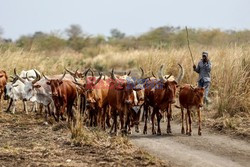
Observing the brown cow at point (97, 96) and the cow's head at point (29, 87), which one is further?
the cow's head at point (29, 87)

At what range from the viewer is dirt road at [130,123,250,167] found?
439 inches

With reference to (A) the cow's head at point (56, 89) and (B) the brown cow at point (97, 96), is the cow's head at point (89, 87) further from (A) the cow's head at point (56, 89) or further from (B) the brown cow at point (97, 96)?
(A) the cow's head at point (56, 89)

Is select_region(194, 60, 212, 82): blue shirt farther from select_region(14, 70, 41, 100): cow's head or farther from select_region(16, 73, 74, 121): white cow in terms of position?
select_region(14, 70, 41, 100): cow's head

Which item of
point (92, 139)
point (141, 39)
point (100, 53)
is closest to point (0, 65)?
point (92, 139)

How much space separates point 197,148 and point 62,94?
4579 millimetres

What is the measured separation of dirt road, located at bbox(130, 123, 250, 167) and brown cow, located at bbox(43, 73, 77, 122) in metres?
2.31

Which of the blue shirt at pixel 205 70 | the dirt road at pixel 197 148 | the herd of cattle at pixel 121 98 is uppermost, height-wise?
the blue shirt at pixel 205 70

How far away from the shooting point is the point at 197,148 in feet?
→ 41.6

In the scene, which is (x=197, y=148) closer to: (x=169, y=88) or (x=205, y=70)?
(x=169, y=88)

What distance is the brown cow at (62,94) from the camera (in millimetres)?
15383

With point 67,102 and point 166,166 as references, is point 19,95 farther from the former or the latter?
point 166,166

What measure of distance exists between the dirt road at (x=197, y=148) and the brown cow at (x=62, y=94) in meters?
2.31

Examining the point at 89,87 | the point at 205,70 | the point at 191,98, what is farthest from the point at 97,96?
the point at 205,70

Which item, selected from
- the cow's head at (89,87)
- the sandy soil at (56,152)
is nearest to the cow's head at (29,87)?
the cow's head at (89,87)
